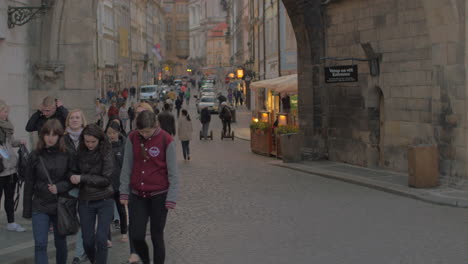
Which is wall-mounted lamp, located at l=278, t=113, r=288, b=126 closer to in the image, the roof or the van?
the van

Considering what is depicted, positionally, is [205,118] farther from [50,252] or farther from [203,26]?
[203,26]

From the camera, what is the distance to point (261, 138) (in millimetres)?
23188

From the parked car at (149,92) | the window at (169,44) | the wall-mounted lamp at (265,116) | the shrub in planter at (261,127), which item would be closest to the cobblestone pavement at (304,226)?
the shrub in planter at (261,127)

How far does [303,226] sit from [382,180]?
5032 mm

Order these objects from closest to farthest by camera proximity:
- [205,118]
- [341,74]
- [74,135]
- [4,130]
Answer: [74,135] < [4,130] < [341,74] < [205,118]

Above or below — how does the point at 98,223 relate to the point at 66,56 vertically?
below

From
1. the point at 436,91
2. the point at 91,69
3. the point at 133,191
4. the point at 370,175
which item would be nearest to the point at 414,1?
the point at 436,91

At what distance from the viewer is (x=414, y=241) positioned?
9305mm

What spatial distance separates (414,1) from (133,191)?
982cm

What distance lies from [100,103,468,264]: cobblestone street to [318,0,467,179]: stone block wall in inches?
68.9

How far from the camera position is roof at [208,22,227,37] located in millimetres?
134625

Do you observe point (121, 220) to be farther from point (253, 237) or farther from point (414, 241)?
point (414, 241)

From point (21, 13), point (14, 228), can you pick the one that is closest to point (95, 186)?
point (14, 228)

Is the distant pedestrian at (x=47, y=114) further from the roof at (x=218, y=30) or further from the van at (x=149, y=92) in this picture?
the roof at (x=218, y=30)
